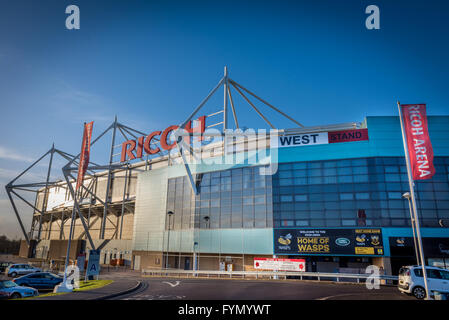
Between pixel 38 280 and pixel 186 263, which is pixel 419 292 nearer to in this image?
pixel 38 280

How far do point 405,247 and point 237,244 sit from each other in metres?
18.9

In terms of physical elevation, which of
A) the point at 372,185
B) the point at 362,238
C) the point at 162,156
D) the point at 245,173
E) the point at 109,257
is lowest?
the point at 109,257

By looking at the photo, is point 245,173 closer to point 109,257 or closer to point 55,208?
point 109,257

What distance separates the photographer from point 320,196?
35438mm

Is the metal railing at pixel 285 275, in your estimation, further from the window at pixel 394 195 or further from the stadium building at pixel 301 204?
the window at pixel 394 195

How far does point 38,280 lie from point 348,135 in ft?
116

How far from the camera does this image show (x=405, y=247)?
3100 cm

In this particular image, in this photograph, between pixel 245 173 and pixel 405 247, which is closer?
pixel 405 247

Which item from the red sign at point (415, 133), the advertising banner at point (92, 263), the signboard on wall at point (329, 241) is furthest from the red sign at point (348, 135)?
the advertising banner at point (92, 263)

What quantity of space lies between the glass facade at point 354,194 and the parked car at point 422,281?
616 inches

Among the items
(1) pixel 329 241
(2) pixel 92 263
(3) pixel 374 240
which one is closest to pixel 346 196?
(3) pixel 374 240

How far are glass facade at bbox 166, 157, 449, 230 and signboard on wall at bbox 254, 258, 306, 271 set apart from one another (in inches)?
184

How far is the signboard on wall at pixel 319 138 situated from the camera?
3600 cm
